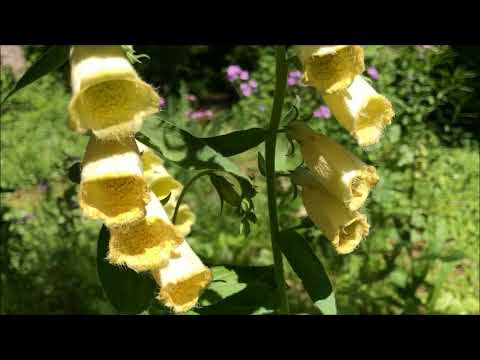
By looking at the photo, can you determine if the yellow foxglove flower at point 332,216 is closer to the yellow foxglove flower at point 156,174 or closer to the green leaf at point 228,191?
the green leaf at point 228,191

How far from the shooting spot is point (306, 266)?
928 mm

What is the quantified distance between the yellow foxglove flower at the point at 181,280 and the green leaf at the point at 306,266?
0.15m

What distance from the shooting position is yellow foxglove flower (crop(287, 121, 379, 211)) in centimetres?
86

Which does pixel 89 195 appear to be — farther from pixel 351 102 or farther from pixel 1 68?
pixel 1 68

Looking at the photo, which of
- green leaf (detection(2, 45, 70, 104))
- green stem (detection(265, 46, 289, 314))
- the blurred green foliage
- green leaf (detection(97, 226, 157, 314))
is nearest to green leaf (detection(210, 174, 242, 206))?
green stem (detection(265, 46, 289, 314))

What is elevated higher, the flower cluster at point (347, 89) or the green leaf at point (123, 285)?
the flower cluster at point (347, 89)

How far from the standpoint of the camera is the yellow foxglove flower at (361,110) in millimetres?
792

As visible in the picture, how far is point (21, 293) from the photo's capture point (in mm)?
2469

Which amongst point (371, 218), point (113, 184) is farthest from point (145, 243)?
point (371, 218)

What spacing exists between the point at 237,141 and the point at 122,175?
0.69 ft

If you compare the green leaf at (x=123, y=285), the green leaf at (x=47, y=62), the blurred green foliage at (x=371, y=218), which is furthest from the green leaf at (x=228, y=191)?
the blurred green foliage at (x=371, y=218)

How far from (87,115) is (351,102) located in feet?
1.09

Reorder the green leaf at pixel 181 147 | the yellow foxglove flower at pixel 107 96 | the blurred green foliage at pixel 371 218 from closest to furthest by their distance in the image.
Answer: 1. the yellow foxglove flower at pixel 107 96
2. the green leaf at pixel 181 147
3. the blurred green foliage at pixel 371 218

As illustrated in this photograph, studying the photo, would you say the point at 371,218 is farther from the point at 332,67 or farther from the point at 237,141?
the point at 332,67
